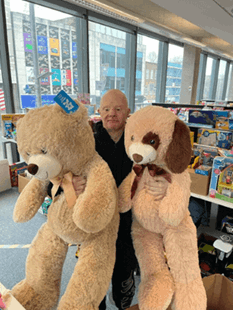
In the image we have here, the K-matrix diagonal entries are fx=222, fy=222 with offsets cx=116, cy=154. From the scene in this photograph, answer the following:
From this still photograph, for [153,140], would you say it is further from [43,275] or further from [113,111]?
[43,275]

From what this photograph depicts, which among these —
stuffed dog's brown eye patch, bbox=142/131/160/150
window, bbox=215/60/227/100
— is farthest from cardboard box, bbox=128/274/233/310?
window, bbox=215/60/227/100

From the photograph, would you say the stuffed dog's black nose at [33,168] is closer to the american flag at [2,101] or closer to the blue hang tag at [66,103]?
the blue hang tag at [66,103]

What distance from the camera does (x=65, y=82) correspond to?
4074 mm

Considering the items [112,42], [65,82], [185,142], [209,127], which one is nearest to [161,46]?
[112,42]

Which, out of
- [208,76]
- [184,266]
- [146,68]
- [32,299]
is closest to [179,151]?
[184,266]

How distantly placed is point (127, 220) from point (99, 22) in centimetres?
465

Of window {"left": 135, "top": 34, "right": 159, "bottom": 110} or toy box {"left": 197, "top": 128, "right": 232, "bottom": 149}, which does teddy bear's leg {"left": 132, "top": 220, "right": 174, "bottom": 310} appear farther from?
window {"left": 135, "top": 34, "right": 159, "bottom": 110}

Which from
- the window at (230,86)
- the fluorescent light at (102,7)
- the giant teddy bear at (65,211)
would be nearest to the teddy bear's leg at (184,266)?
the giant teddy bear at (65,211)

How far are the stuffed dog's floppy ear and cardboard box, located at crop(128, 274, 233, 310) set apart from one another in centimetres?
75

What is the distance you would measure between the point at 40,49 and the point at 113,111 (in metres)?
3.13

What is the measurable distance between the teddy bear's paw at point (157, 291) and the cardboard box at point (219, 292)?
460 mm

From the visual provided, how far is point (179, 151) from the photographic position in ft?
2.39

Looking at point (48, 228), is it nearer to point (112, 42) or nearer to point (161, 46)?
point (112, 42)

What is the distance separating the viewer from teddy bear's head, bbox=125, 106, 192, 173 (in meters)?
0.73
